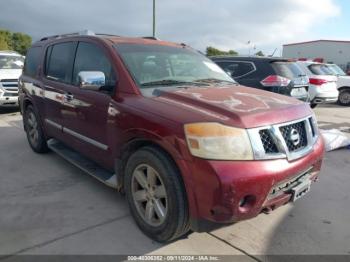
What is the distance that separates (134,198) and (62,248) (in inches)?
29.6

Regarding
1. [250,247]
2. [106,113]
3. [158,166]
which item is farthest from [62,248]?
[250,247]

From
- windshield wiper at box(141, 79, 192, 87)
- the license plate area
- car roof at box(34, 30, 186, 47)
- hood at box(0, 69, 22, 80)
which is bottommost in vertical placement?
the license plate area

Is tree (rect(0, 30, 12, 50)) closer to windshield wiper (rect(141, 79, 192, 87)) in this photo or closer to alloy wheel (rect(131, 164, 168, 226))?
windshield wiper (rect(141, 79, 192, 87))

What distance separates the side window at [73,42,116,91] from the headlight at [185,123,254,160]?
51.3 inches

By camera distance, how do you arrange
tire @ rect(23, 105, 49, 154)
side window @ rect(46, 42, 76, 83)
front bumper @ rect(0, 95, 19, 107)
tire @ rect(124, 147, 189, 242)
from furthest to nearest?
front bumper @ rect(0, 95, 19, 107) → tire @ rect(23, 105, 49, 154) → side window @ rect(46, 42, 76, 83) → tire @ rect(124, 147, 189, 242)

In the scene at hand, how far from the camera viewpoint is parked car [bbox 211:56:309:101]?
25.8 feet

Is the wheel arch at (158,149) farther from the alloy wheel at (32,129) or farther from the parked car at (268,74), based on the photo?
the parked car at (268,74)

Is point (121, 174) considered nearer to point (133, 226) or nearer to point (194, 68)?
point (133, 226)

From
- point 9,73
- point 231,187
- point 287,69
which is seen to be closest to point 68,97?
point 231,187

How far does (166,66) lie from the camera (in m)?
3.92

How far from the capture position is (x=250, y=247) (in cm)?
314

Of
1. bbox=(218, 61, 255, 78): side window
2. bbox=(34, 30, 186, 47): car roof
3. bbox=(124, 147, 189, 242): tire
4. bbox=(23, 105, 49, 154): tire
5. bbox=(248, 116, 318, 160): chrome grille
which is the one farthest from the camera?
bbox=(218, 61, 255, 78): side window

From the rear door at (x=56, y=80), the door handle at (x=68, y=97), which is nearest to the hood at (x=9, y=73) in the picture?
the rear door at (x=56, y=80)

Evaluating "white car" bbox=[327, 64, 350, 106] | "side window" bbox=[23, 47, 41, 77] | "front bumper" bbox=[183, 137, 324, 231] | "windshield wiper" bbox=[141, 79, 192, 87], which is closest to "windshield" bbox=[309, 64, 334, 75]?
"white car" bbox=[327, 64, 350, 106]
